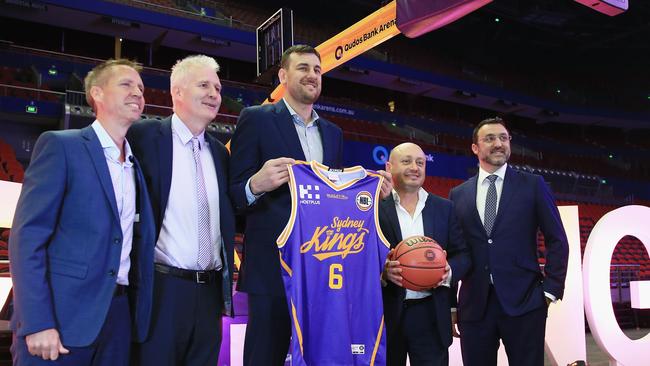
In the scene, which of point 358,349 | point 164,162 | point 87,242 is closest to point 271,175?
point 164,162

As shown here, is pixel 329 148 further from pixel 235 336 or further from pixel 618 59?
pixel 618 59

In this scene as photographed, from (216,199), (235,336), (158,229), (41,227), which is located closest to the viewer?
(41,227)

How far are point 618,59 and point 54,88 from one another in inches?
869

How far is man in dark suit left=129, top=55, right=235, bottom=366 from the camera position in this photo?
2.46 m

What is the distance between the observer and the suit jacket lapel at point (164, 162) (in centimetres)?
256

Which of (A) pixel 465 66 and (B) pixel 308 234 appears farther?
(A) pixel 465 66

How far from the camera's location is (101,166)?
227 centimetres

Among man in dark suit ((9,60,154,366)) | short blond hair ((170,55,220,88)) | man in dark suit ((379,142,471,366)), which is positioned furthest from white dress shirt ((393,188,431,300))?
man in dark suit ((9,60,154,366))

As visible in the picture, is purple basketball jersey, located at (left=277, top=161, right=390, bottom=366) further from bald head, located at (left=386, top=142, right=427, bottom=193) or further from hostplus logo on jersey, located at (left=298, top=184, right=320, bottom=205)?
bald head, located at (left=386, top=142, right=427, bottom=193)

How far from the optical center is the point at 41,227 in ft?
6.73

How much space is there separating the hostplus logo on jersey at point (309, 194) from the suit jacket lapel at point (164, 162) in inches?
25.3

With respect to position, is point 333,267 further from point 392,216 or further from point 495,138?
point 495,138

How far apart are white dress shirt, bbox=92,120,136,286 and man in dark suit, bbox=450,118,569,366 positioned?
223cm

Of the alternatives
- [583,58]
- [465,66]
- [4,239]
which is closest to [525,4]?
[465,66]
